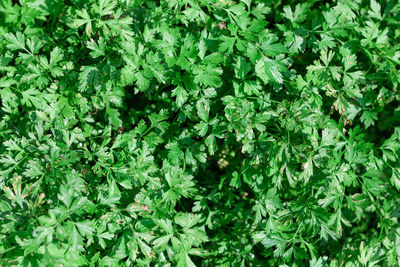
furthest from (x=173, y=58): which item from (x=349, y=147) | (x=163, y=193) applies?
(x=349, y=147)

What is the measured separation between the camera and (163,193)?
7.98 ft

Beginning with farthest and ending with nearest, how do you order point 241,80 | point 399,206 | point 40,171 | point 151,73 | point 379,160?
1. point 399,206
2. point 379,160
3. point 241,80
4. point 151,73
5. point 40,171

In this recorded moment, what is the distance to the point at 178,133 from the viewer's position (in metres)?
2.66

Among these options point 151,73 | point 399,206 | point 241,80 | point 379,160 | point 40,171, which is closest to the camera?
point 40,171

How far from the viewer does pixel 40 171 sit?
2.17 m

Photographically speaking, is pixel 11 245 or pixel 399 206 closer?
pixel 11 245

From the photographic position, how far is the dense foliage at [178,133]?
2.28m

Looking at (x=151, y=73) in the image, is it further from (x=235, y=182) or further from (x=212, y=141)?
(x=235, y=182)

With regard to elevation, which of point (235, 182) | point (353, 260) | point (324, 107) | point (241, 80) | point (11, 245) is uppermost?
point (241, 80)

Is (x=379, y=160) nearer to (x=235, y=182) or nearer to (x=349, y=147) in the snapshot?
(x=349, y=147)

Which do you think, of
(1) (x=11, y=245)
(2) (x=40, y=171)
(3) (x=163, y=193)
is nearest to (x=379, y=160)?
(3) (x=163, y=193)

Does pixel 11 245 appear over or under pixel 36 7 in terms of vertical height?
under

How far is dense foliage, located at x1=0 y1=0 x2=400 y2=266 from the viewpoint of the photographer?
2.28 metres

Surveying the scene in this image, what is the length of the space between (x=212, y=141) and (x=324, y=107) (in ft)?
3.81
